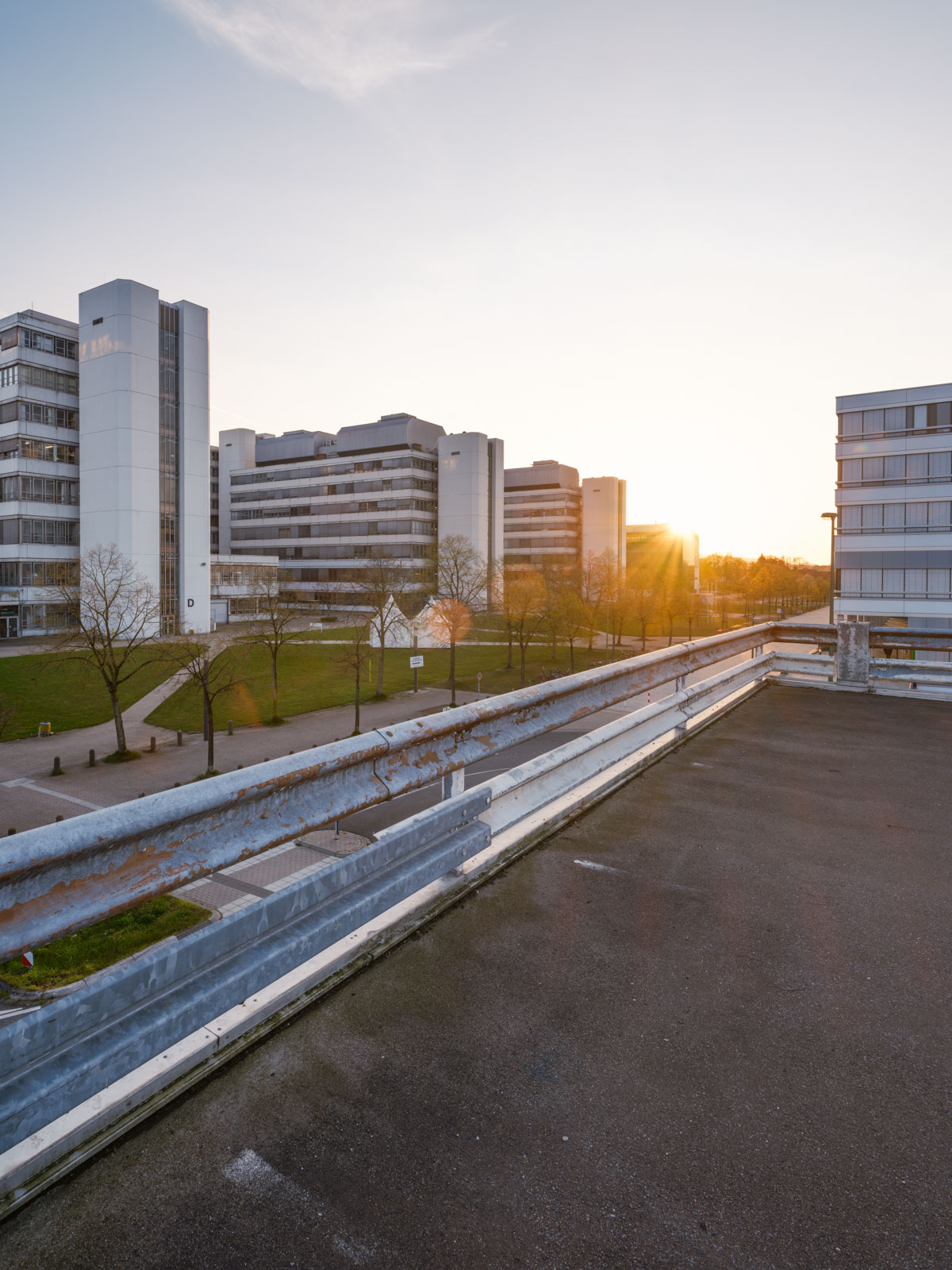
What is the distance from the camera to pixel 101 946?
649 inches

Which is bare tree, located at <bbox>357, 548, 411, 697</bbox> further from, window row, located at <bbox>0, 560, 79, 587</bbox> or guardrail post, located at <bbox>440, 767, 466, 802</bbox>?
guardrail post, located at <bbox>440, 767, 466, 802</bbox>

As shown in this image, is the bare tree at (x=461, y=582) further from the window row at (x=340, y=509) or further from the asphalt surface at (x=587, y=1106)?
the asphalt surface at (x=587, y=1106)

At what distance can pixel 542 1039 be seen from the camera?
2.42 m

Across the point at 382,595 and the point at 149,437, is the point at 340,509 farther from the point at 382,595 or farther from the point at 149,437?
the point at 382,595

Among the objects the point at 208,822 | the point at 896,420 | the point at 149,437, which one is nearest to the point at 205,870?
the point at 208,822

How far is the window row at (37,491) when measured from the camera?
68188mm

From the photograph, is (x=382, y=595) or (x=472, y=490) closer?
(x=382, y=595)

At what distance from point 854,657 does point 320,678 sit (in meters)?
47.3

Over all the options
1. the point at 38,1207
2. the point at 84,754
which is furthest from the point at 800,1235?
the point at 84,754

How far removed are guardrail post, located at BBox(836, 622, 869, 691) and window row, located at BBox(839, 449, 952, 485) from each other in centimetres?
4447

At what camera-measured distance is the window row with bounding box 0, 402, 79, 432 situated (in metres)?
68.6

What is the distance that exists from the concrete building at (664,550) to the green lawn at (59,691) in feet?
384

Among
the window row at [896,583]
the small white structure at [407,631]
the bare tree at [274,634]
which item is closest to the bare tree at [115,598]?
the bare tree at [274,634]

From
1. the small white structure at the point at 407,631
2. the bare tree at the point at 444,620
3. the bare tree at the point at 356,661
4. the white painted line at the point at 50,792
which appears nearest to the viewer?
the white painted line at the point at 50,792
